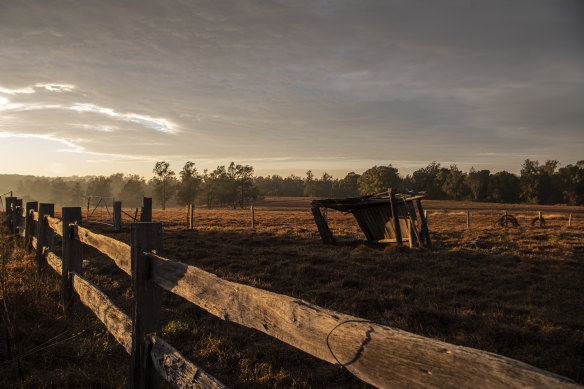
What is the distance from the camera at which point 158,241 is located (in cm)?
303

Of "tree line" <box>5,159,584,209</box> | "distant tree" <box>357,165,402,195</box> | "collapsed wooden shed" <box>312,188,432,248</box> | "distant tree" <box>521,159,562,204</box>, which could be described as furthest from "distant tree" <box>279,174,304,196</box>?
"collapsed wooden shed" <box>312,188,432,248</box>

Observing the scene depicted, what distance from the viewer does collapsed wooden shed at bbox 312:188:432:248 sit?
43.8 feet

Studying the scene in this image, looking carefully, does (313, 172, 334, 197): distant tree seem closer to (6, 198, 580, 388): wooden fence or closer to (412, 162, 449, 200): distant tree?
(412, 162, 449, 200): distant tree

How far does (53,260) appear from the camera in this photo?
588 centimetres

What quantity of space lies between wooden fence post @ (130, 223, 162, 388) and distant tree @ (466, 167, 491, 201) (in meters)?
104

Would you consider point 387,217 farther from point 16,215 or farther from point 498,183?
point 498,183

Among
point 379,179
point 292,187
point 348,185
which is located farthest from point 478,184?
point 292,187

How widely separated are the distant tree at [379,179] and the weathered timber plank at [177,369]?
102174mm

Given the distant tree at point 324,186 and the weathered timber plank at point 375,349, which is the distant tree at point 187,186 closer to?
the distant tree at point 324,186

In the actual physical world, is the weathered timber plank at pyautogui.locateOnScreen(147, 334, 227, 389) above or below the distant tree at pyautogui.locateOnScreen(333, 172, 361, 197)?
below

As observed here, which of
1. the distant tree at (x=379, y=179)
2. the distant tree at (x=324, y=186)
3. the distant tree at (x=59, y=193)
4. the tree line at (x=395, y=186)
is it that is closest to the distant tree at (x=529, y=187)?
the tree line at (x=395, y=186)

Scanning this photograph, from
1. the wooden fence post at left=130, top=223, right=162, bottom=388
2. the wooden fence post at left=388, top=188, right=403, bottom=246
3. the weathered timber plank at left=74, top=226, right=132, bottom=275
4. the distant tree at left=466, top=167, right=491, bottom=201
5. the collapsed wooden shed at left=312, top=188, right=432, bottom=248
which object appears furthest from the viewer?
the distant tree at left=466, top=167, right=491, bottom=201

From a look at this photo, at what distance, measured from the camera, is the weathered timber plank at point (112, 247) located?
10.7 feet

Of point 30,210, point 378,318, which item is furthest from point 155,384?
point 30,210
